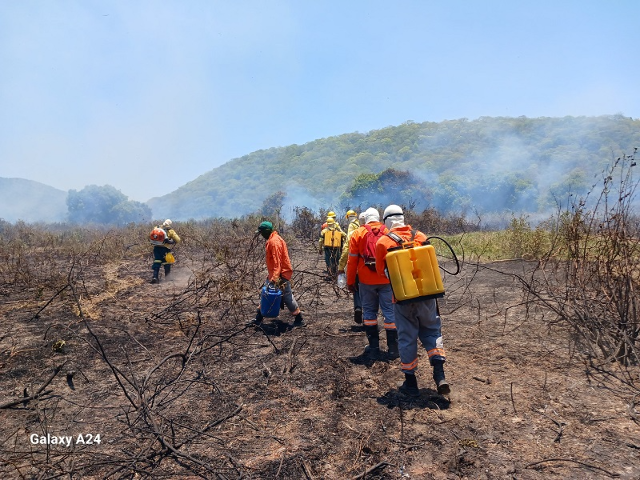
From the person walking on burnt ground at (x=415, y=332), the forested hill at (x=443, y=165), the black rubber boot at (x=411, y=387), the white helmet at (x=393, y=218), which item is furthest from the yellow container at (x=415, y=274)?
the forested hill at (x=443, y=165)

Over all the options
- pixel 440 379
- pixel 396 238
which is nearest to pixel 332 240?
pixel 396 238

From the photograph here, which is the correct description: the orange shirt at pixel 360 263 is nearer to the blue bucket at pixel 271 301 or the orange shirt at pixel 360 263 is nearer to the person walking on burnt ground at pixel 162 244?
the blue bucket at pixel 271 301

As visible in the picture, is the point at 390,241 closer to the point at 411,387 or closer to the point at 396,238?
the point at 396,238

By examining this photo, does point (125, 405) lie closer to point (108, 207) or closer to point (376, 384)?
point (376, 384)

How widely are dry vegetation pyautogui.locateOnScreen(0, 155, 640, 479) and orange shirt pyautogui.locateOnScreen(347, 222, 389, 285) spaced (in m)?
0.89

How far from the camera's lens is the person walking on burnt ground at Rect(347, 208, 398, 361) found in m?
4.62

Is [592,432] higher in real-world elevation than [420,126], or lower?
lower

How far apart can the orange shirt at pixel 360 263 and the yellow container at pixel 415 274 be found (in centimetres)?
108

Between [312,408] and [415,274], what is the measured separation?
1443mm

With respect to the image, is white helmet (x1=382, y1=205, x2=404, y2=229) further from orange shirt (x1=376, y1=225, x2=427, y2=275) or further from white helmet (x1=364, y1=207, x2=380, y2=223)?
white helmet (x1=364, y1=207, x2=380, y2=223)

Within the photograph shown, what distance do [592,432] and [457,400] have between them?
97 cm

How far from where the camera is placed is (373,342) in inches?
187

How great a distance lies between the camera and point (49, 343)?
529 cm

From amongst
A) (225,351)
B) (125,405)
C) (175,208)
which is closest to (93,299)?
(225,351)
